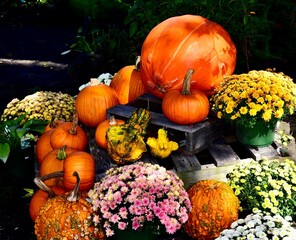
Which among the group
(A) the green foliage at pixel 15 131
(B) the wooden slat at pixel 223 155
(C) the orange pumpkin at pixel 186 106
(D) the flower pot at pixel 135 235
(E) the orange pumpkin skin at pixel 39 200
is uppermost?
(C) the orange pumpkin at pixel 186 106

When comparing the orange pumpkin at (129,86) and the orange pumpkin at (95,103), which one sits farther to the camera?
the orange pumpkin at (129,86)

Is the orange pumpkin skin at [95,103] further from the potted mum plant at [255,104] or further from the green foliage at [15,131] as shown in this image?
the potted mum plant at [255,104]

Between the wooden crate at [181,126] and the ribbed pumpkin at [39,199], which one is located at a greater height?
the wooden crate at [181,126]

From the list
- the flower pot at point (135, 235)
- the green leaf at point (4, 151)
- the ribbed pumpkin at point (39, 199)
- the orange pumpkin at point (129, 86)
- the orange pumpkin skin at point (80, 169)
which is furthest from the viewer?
the orange pumpkin at point (129, 86)

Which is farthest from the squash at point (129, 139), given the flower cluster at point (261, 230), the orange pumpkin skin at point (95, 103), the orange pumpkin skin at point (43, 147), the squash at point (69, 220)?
the flower cluster at point (261, 230)

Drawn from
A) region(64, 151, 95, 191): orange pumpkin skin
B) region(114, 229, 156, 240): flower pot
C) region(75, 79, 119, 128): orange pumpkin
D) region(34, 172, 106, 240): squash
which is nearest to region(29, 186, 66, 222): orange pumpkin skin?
region(64, 151, 95, 191): orange pumpkin skin

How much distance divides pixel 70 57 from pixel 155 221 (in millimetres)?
5963

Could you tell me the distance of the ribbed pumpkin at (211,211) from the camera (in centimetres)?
352

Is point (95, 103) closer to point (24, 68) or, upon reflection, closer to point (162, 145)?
point (162, 145)

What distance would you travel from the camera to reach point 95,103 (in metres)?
4.48

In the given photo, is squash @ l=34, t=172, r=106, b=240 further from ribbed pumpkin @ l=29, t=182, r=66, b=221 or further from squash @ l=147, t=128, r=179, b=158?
squash @ l=147, t=128, r=179, b=158

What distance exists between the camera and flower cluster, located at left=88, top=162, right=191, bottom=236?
10.4 ft

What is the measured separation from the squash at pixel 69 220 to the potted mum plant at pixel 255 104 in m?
1.23

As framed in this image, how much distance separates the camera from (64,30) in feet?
34.9
